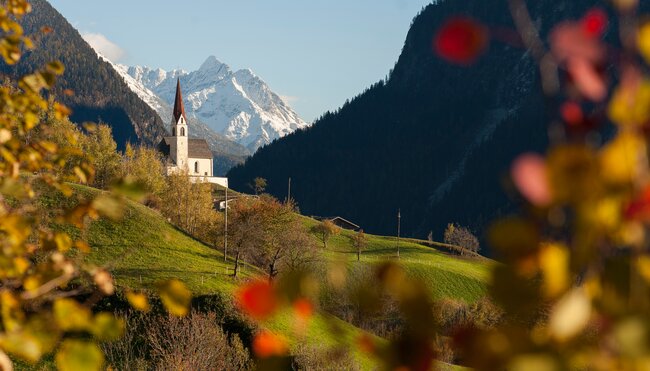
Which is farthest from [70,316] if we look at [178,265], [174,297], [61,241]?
[178,265]

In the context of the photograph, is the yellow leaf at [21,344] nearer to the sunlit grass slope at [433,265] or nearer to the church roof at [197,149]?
the sunlit grass slope at [433,265]

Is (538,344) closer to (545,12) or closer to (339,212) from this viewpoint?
(339,212)

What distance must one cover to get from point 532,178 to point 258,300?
0.59m

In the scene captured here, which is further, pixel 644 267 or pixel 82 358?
pixel 82 358

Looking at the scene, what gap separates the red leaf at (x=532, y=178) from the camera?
1016 mm

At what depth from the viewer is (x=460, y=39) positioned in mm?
1248

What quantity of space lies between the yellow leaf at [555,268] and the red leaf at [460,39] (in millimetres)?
373

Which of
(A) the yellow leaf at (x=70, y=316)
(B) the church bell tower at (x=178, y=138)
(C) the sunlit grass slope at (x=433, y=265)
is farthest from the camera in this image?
(B) the church bell tower at (x=178, y=138)

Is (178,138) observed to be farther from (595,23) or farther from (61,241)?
(595,23)

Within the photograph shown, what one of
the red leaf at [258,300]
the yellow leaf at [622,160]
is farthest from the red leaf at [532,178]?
the red leaf at [258,300]

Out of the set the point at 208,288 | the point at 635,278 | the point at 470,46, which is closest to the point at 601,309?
the point at 635,278

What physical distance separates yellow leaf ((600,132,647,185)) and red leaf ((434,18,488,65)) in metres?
0.30

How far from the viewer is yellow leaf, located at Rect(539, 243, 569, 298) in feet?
3.69

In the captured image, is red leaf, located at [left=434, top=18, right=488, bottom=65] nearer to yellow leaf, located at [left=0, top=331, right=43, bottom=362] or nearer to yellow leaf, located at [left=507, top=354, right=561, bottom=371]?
yellow leaf, located at [left=507, top=354, right=561, bottom=371]
